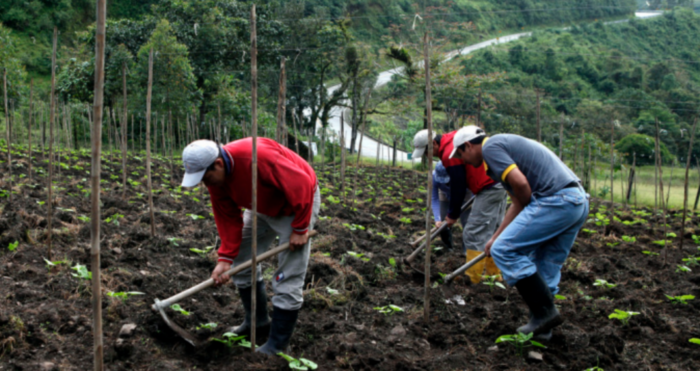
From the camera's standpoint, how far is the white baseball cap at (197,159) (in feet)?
9.21

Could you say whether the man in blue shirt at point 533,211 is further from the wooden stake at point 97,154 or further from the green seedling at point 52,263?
the green seedling at point 52,263

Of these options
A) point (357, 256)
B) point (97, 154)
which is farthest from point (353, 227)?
point (97, 154)

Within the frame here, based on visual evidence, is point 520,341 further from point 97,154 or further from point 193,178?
point 97,154

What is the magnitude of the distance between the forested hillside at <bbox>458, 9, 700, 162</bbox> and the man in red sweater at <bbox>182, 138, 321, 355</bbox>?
53.5 feet

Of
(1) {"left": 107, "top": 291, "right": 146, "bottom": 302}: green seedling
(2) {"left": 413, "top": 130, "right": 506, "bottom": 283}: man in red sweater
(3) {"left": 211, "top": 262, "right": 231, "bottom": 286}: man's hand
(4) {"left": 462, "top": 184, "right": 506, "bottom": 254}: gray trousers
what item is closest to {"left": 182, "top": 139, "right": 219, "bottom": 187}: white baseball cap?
(3) {"left": 211, "top": 262, "right": 231, "bottom": 286}: man's hand

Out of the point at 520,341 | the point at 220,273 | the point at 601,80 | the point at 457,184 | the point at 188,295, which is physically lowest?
the point at 520,341

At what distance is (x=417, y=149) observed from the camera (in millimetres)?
4887

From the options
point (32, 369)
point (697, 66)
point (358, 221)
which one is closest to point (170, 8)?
point (358, 221)

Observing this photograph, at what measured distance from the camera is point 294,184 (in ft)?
9.71

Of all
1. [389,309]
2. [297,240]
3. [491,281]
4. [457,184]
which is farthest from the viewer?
[457,184]

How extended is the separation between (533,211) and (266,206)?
1.72 m

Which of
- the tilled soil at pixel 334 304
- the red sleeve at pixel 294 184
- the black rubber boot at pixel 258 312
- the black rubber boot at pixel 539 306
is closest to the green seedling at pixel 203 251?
the tilled soil at pixel 334 304

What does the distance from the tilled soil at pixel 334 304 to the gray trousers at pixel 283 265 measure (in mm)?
378

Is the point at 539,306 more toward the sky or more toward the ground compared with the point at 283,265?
more toward the ground
